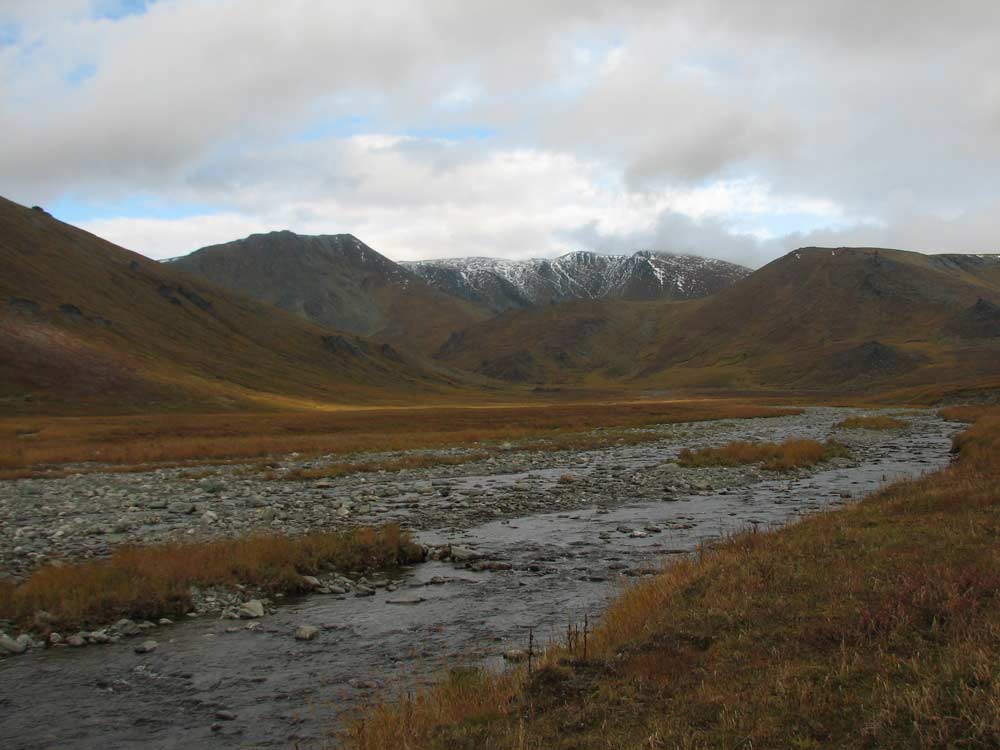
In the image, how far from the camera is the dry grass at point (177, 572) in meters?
14.2

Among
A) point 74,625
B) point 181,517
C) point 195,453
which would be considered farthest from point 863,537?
point 195,453

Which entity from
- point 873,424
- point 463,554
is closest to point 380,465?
point 463,554

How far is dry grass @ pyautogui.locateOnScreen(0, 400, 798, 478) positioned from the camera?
47.5m

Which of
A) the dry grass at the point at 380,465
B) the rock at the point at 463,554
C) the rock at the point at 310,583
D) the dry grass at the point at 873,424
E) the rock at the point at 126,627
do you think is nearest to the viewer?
the rock at the point at 126,627

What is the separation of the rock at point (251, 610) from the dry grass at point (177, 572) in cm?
119

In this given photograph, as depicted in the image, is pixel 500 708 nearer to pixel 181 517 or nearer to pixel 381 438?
pixel 181 517

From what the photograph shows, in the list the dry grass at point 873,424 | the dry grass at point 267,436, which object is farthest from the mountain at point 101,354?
the dry grass at point 873,424

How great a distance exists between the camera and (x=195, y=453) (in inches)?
1940

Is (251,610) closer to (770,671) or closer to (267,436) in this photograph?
(770,671)

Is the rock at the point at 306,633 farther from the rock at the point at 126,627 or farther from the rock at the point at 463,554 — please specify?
the rock at the point at 463,554

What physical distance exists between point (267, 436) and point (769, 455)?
4477cm

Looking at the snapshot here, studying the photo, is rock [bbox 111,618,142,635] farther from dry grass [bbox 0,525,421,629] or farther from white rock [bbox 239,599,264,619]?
white rock [bbox 239,599,264,619]

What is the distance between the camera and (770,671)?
831cm

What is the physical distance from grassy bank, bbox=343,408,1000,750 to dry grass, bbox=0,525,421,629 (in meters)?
7.86
